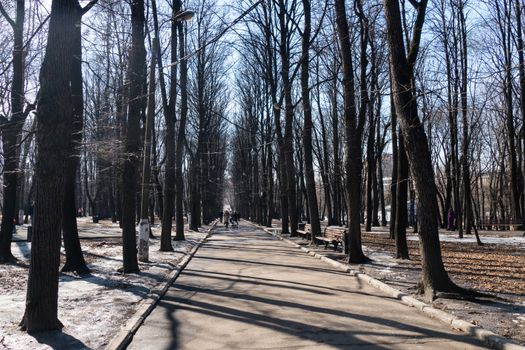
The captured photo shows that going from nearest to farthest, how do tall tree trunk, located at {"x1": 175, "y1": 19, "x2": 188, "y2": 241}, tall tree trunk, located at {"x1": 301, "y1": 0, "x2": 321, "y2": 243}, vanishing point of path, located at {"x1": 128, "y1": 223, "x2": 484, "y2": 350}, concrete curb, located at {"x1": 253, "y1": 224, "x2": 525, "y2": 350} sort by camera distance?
concrete curb, located at {"x1": 253, "y1": 224, "x2": 525, "y2": 350}
vanishing point of path, located at {"x1": 128, "y1": 223, "x2": 484, "y2": 350}
tall tree trunk, located at {"x1": 301, "y1": 0, "x2": 321, "y2": 243}
tall tree trunk, located at {"x1": 175, "y1": 19, "x2": 188, "y2": 241}

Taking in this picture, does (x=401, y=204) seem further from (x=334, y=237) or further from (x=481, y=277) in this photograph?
(x=334, y=237)

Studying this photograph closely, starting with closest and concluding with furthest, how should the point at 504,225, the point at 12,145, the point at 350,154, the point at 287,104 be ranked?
the point at 12,145, the point at 350,154, the point at 287,104, the point at 504,225

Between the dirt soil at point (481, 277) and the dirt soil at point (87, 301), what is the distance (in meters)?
5.01

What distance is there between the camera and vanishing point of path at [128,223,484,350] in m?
6.65

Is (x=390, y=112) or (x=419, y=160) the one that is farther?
(x=390, y=112)

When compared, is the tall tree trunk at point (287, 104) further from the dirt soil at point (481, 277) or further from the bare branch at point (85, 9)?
the bare branch at point (85, 9)

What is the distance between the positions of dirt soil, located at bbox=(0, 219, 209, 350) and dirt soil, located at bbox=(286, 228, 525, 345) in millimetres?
5007

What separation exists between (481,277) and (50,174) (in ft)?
31.9

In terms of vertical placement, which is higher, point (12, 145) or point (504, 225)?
point (12, 145)

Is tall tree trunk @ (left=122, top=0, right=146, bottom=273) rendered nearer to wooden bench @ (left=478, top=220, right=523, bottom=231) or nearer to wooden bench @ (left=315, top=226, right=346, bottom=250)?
wooden bench @ (left=315, top=226, right=346, bottom=250)

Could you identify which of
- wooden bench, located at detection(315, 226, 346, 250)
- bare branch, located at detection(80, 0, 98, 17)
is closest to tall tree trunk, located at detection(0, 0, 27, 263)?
bare branch, located at detection(80, 0, 98, 17)

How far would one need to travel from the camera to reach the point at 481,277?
40.3 ft

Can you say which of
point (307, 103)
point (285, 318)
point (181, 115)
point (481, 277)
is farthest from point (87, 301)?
point (181, 115)

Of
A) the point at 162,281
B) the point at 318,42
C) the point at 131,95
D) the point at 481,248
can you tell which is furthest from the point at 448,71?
the point at 162,281
